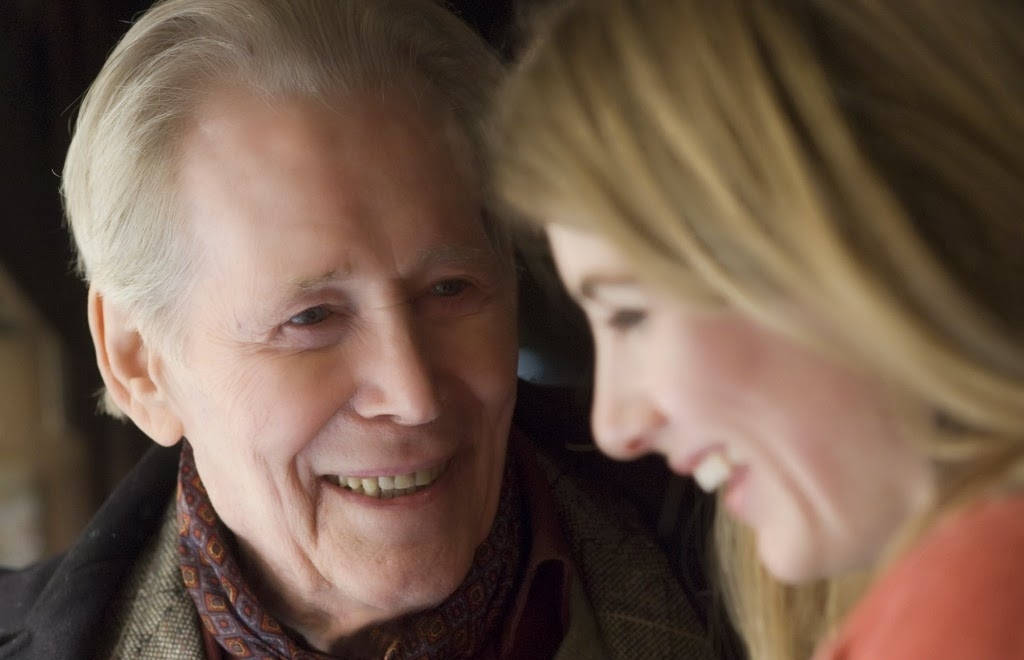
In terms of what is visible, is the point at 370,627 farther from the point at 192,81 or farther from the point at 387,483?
the point at 192,81

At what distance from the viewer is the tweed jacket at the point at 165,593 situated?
1454mm

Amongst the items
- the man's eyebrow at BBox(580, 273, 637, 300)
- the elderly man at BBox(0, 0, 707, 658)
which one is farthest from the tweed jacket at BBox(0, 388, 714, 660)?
the man's eyebrow at BBox(580, 273, 637, 300)

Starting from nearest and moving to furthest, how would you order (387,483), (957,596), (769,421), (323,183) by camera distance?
(957,596)
(769,421)
(323,183)
(387,483)

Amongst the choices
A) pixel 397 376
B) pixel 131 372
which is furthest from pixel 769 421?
pixel 131 372

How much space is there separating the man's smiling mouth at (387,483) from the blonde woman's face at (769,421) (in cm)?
53

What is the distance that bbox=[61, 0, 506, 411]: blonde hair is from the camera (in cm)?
135

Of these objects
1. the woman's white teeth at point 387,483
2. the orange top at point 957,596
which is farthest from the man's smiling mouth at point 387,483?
the orange top at point 957,596

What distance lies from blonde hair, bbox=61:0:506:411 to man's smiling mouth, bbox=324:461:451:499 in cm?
27

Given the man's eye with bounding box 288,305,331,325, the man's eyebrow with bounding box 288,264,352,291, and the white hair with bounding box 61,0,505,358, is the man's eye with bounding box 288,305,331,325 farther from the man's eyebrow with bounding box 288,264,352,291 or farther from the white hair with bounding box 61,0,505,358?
the white hair with bounding box 61,0,505,358

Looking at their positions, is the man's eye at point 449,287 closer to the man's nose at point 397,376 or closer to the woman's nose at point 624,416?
→ the man's nose at point 397,376

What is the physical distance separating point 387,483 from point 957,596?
0.78 meters

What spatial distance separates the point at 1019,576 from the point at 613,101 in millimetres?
410

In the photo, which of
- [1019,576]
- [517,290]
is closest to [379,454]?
[517,290]

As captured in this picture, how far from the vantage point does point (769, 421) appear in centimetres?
84
